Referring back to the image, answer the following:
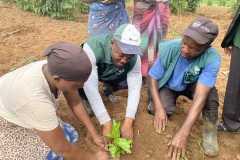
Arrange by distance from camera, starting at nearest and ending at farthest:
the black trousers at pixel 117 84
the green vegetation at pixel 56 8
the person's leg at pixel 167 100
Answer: the person's leg at pixel 167 100 < the black trousers at pixel 117 84 < the green vegetation at pixel 56 8

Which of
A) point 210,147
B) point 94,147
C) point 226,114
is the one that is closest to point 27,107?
point 94,147

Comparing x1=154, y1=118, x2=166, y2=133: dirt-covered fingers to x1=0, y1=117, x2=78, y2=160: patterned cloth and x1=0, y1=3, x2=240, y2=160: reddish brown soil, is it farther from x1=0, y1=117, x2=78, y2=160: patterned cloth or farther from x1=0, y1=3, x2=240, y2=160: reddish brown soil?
x1=0, y1=117, x2=78, y2=160: patterned cloth

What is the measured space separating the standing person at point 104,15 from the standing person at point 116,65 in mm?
782

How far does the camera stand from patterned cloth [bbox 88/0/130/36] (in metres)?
3.62

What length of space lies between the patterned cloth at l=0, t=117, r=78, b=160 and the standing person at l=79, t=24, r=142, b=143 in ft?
2.13

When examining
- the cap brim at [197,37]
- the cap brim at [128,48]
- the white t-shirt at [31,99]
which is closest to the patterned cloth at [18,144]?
the white t-shirt at [31,99]

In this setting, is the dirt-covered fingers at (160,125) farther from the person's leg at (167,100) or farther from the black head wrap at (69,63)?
the black head wrap at (69,63)

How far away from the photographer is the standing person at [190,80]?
105 inches

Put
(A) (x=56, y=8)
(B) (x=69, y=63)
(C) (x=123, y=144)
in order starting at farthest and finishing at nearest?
(A) (x=56, y=8) < (C) (x=123, y=144) < (B) (x=69, y=63)

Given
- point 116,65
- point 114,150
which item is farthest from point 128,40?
point 114,150

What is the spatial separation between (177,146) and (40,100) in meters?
1.35

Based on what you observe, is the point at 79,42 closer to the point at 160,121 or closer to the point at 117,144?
the point at 160,121

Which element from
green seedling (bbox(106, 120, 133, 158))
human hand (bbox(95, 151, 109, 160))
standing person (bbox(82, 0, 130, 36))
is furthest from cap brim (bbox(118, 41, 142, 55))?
standing person (bbox(82, 0, 130, 36))

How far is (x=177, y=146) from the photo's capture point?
8.80ft
